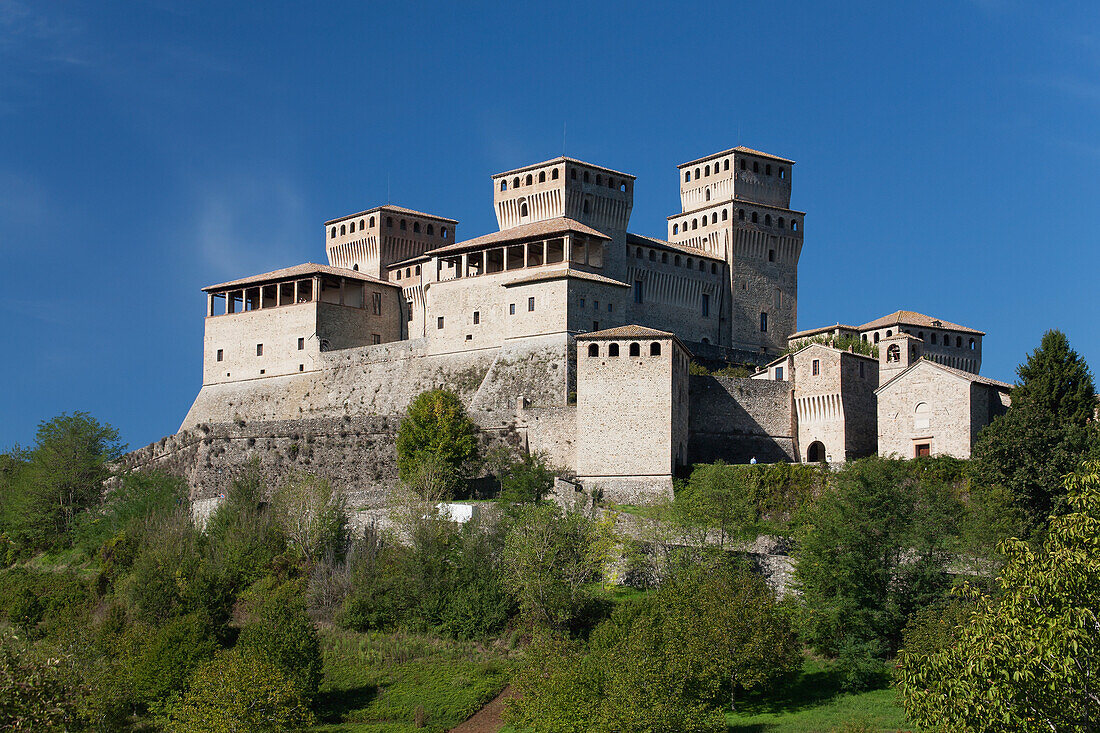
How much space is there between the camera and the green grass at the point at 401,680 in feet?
137

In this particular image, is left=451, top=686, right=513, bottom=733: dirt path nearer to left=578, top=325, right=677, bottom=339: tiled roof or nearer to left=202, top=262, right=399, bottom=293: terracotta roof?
left=578, top=325, right=677, bottom=339: tiled roof

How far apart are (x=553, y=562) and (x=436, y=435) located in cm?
1164

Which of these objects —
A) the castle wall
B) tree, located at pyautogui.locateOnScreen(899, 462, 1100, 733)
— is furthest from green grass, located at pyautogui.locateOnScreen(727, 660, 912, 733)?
the castle wall

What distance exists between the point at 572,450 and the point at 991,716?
33.0 m

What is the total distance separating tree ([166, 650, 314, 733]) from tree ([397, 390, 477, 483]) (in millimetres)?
16147

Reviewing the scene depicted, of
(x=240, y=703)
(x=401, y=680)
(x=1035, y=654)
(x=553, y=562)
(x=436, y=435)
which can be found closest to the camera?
(x=1035, y=654)

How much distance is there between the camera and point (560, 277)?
60.6 m

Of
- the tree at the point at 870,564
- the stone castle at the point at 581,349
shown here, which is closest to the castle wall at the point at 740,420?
the stone castle at the point at 581,349

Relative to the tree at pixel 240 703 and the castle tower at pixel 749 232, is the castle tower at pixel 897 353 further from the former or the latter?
the tree at pixel 240 703

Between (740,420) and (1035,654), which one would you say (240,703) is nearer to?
(1035,654)

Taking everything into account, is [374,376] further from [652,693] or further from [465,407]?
[652,693]

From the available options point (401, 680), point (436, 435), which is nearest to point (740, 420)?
point (436, 435)

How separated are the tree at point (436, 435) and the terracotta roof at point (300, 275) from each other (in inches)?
691

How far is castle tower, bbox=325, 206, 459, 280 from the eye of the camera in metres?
77.3
